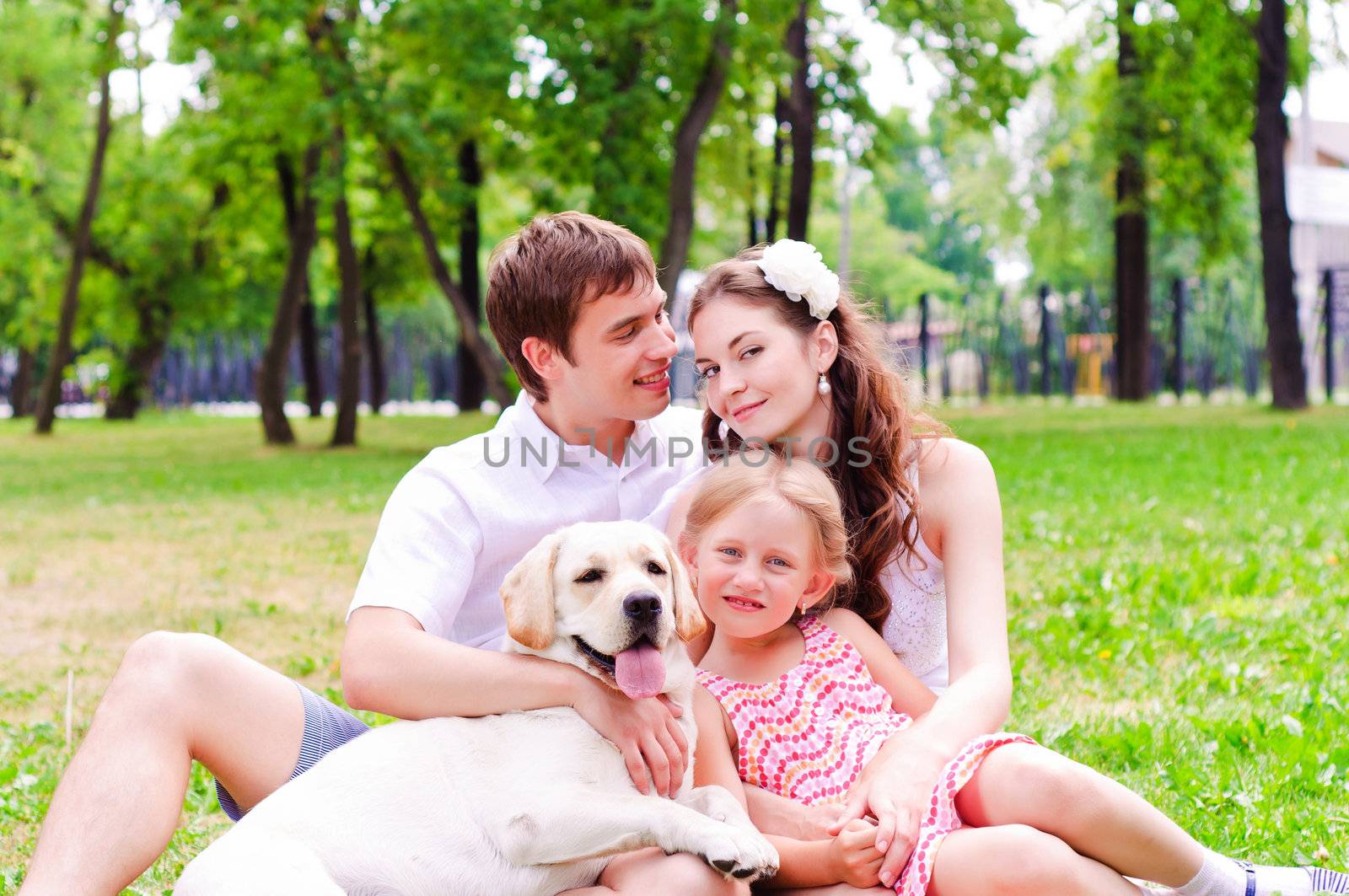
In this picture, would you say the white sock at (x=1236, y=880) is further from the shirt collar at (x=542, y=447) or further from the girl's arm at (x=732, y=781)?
the shirt collar at (x=542, y=447)

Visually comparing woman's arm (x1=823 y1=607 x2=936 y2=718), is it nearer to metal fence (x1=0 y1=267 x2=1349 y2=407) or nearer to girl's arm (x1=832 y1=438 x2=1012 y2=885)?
girl's arm (x1=832 y1=438 x2=1012 y2=885)

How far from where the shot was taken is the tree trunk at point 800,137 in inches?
792

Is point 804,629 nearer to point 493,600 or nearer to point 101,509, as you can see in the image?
point 493,600

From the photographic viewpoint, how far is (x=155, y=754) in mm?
3123

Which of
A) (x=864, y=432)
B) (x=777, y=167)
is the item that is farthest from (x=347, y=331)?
(x=864, y=432)

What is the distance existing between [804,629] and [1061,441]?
1336cm

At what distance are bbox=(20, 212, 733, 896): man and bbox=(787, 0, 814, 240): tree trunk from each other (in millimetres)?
16271

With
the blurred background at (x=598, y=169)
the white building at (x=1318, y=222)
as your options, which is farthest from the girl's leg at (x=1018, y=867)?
the white building at (x=1318, y=222)

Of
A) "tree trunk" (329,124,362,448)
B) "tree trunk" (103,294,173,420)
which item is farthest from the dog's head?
"tree trunk" (103,294,173,420)

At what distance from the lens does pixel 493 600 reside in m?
3.81

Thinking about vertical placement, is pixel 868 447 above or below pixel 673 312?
below

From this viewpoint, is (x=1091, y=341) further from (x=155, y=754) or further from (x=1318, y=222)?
(x=155, y=754)

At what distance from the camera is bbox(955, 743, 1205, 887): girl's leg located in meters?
2.94

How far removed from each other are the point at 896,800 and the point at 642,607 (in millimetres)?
748
